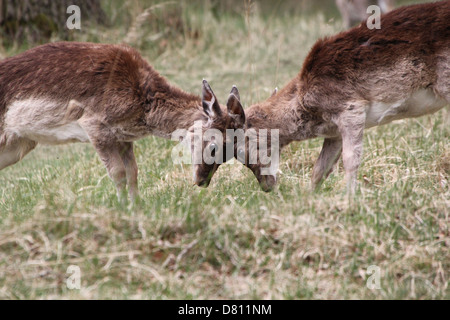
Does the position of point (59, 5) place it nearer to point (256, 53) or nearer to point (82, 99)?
point (256, 53)

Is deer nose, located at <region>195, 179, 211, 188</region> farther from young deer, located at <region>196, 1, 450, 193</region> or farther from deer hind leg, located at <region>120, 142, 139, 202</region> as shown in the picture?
deer hind leg, located at <region>120, 142, 139, 202</region>

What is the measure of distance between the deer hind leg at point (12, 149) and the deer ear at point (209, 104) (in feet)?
6.68

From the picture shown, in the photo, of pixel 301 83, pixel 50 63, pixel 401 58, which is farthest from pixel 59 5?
pixel 401 58

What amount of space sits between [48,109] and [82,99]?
0.36m

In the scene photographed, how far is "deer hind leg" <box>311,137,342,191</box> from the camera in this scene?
6844 mm

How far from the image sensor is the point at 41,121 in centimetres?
672

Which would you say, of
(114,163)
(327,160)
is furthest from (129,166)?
(327,160)

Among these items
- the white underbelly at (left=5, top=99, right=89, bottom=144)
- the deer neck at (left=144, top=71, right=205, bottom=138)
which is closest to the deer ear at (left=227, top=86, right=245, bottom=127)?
the deer neck at (left=144, top=71, right=205, bottom=138)

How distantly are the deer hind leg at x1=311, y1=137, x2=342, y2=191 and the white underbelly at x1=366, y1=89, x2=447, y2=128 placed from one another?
1.61ft

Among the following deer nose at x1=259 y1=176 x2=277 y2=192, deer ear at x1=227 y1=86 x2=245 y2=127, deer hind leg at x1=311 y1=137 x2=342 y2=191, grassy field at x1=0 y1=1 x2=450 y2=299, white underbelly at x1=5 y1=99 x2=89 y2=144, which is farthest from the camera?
deer hind leg at x1=311 y1=137 x2=342 y2=191

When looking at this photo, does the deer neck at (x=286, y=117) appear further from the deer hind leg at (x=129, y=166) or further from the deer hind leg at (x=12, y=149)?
the deer hind leg at (x=12, y=149)

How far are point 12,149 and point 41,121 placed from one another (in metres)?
0.58

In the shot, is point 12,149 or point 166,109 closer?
point 166,109

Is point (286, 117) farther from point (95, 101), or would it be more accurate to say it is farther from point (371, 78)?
point (95, 101)
